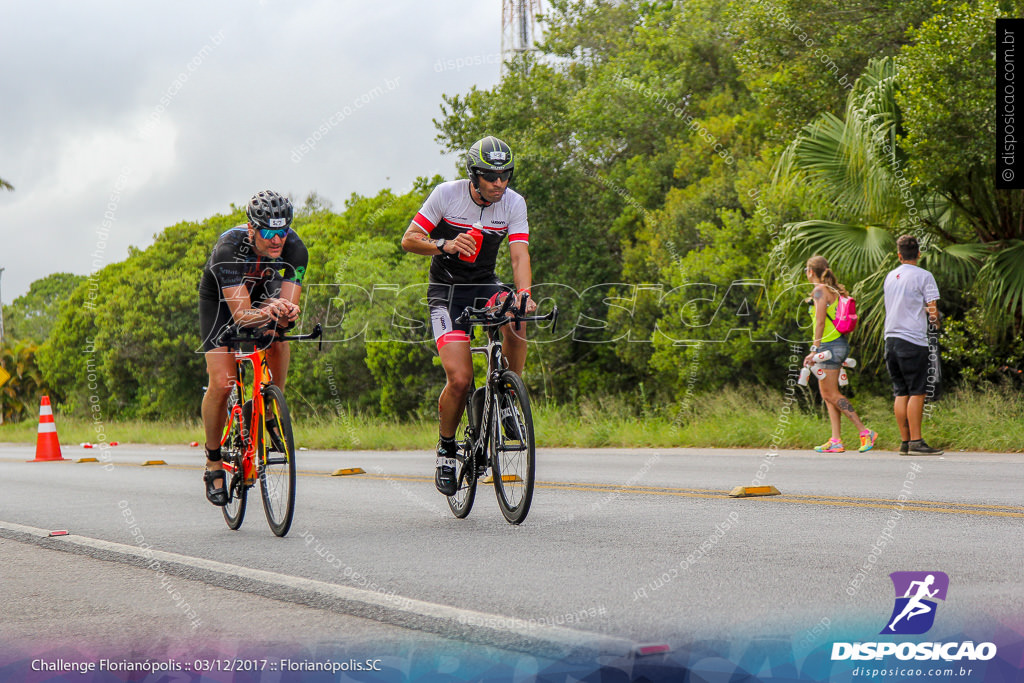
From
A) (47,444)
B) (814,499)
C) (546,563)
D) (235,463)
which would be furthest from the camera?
(47,444)

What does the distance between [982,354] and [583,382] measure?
1556 centimetres

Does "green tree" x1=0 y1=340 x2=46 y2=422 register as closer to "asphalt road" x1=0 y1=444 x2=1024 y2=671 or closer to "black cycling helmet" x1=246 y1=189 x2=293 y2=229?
"asphalt road" x1=0 y1=444 x2=1024 y2=671

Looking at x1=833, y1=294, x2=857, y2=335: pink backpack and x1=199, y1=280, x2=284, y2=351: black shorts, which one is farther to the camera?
x1=833, y1=294, x2=857, y2=335: pink backpack

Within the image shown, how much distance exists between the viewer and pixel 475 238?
6449 millimetres

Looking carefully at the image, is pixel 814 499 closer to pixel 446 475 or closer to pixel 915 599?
pixel 446 475

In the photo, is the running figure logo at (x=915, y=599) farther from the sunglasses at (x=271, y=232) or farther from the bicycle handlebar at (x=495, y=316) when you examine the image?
the sunglasses at (x=271, y=232)

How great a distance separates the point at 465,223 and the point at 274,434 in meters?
1.80

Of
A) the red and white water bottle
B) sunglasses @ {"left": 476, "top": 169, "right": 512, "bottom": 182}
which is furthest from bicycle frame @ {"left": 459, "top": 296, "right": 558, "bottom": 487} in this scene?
sunglasses @ {"left": 476, "top": 169, "right": 512, "bottom": 182}

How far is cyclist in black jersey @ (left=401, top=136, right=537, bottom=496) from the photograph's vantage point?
6.33 m

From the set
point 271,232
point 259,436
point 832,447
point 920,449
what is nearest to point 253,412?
point 259,436

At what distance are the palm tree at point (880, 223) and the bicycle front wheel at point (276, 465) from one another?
386 inches

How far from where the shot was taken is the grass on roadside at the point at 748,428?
38.5 feet

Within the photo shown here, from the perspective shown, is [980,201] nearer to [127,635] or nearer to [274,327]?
[274,327]

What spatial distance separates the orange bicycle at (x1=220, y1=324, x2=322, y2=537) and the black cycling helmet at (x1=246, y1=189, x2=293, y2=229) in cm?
71
